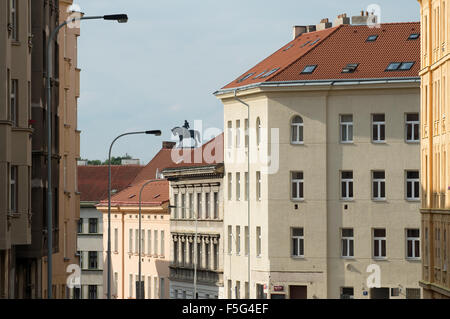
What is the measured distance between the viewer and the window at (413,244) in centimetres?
8169

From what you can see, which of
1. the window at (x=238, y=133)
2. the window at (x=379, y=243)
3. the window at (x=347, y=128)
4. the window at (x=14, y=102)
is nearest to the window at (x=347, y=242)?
the window at (x=379, y=243)

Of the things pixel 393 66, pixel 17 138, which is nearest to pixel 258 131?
pixel 393 66

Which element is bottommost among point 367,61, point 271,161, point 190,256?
point 190,256

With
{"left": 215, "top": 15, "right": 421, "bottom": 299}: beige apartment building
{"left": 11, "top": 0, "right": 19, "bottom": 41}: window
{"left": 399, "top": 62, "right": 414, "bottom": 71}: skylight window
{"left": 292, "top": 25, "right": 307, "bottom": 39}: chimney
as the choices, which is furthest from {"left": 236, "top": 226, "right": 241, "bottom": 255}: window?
{"left": 11, "top": 0, "right": 19, "bottom": 41}: window

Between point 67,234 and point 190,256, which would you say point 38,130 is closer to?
point 67,234

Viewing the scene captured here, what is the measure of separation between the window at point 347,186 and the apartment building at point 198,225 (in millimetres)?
13153

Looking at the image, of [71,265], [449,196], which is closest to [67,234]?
[71,265]

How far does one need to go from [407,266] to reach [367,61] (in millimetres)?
13955

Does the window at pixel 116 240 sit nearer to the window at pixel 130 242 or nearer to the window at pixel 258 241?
the window at pixel 130 242

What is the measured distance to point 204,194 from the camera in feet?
330

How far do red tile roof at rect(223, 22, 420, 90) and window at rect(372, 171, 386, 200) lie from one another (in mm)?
6449

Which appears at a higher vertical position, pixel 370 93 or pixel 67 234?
pixel 370 93

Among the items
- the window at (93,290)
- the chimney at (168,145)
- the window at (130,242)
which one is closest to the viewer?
the window at (130,242)

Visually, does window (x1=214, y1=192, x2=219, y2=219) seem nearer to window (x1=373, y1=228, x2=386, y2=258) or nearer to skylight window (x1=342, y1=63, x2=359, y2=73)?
skylight window (x1=342, y1=63, x2=359, y2=73)
